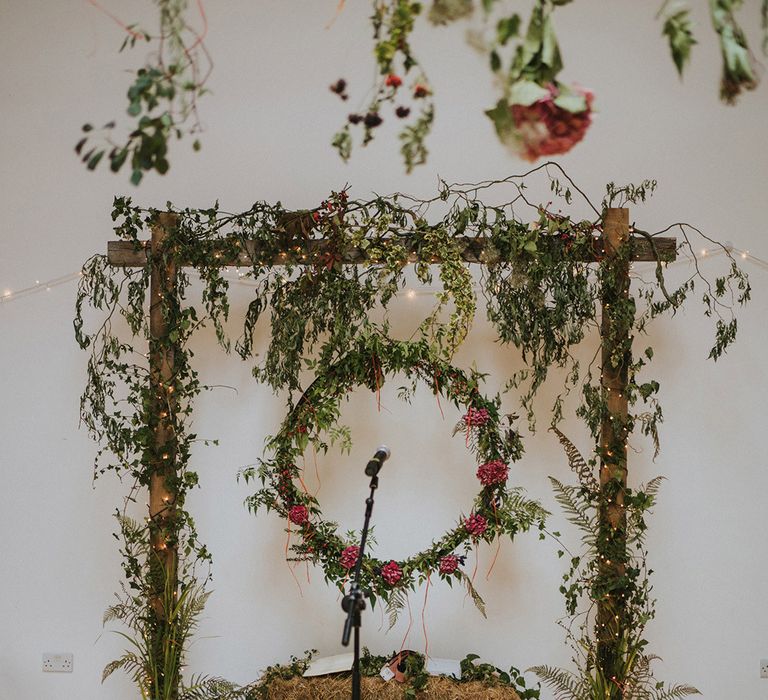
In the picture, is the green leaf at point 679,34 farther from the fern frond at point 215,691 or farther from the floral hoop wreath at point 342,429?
the fern frond at point 215,691

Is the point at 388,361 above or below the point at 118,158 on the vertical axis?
above

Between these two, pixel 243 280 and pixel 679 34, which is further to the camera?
pixel 243 280

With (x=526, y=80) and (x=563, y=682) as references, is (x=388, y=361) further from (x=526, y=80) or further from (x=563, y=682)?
(x=526, y=80)

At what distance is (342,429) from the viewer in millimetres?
3432

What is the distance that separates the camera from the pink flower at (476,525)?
3410mm

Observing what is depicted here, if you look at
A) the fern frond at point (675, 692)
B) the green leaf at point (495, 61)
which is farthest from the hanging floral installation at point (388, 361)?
the green leaf at point (495, 61)

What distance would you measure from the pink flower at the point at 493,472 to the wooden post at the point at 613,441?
1.43 ft

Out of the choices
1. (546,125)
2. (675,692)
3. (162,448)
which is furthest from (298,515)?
(546,125)

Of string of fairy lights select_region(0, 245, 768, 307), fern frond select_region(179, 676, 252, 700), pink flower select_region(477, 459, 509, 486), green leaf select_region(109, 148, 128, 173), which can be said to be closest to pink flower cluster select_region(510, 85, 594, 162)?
green leaf select_region(109, 148, 128, 173)

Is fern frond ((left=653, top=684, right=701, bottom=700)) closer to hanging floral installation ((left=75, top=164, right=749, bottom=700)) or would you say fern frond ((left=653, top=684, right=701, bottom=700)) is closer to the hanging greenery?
the hanging greenery

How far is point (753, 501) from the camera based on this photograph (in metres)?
3.89

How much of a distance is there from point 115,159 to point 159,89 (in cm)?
17

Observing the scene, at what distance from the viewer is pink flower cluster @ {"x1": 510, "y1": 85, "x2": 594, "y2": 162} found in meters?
1.50

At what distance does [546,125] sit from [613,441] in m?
2.21
